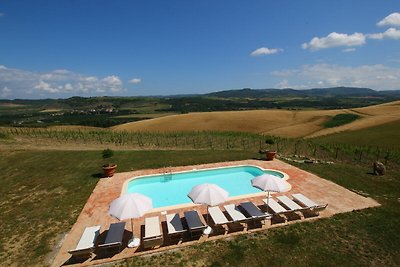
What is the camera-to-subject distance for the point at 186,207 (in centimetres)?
1360

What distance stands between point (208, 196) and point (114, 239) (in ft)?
13.7

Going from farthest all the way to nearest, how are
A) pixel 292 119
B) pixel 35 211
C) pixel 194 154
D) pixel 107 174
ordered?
pixel 292 119 < pixel 194 154 < pixel 107 174 < pixel 35 211

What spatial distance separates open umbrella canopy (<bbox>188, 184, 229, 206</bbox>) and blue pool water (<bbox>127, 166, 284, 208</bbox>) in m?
4.71

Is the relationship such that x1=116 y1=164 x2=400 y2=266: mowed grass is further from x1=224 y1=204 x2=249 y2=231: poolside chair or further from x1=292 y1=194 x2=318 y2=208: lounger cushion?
x1=292 y1=194 x2=318 y2=208: lounger cushion

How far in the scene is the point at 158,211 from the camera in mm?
13289

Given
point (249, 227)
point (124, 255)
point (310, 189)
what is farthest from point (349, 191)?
point (124, 255)

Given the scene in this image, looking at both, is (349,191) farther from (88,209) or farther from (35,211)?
(35,211)

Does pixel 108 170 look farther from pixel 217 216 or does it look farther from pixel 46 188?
pixel 217 216

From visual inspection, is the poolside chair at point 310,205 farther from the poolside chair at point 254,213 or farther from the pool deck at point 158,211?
the poolside chair at point 254,213

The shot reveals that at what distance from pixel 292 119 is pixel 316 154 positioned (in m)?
47.4

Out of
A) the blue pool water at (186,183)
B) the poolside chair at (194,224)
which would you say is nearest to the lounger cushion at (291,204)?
the blue pool water at (186,183)

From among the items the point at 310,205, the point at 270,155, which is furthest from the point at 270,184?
the point at 270,155

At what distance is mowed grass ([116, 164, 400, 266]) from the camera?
30.3ft

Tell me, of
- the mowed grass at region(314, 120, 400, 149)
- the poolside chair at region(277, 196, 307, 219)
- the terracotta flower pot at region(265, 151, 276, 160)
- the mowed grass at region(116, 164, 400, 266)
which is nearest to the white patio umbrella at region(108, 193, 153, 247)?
the mowed grass at region(116, 164, 400, 266)
